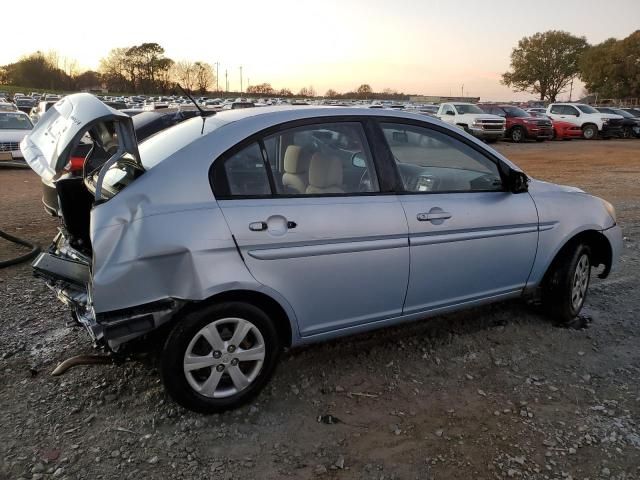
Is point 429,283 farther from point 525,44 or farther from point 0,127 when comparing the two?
point 525,44

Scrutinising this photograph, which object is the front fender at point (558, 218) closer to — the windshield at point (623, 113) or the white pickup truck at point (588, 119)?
the white pickup truck at point (588, 119)

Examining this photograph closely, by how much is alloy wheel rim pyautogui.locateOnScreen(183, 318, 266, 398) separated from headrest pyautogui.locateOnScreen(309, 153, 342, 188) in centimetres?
94

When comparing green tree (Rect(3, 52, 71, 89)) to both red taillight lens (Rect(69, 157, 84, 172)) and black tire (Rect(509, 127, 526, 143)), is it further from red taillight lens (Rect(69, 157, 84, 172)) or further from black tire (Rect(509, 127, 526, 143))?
red taillight lens (Rect(69, 157, 84, 172))

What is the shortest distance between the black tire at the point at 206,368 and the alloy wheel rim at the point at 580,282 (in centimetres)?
252

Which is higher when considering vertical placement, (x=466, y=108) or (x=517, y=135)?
(x=466, y=108)

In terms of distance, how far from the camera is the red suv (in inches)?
1019

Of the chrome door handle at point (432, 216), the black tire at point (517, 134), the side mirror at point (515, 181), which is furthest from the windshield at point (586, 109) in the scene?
the chrome door handle at point (432, 216)

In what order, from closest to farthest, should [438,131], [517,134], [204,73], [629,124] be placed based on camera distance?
[438,131]
[517,134]
[629,124]
[204,73]

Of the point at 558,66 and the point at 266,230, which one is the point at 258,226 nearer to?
the point at 266,230

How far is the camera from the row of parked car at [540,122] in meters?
24.2

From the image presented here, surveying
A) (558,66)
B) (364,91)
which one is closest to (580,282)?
(558,66)

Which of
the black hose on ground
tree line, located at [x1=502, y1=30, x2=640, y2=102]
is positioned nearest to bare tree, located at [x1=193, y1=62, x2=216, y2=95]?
tree line, located at [x1=502, y1=30, x2=640, y2=102]

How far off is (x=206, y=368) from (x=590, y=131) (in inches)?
1185

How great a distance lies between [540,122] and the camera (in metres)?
26.0
